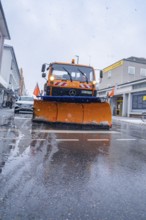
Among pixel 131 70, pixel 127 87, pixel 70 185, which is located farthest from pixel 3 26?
pixel 70 185

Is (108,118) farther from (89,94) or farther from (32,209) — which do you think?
(32,209)

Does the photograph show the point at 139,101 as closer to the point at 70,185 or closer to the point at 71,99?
the point at 71,99

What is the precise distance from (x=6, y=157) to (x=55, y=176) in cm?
129

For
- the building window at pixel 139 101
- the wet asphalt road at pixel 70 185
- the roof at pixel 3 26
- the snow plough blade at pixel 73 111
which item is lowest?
the wet asphalt road at pixel 70 185

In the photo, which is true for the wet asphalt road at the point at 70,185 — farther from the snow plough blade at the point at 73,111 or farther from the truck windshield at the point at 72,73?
the truck windshield at the point at 72,73

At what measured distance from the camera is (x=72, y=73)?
941cm

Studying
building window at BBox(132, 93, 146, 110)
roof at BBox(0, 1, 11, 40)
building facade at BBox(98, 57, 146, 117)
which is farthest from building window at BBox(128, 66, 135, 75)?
roof at BBox(0, 1, 11, 40)

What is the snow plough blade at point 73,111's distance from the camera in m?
9.30

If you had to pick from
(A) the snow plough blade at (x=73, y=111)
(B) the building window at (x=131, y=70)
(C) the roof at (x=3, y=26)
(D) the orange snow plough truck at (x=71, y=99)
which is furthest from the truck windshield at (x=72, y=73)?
(B) the building window at (x=131, y=70)

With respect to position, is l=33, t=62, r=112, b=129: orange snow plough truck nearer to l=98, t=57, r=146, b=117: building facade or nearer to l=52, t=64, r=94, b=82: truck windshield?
l=52, t=64, r=94, b=82: truck windshield

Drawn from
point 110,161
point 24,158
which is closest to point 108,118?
point 110,161

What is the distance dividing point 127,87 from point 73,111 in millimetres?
21091

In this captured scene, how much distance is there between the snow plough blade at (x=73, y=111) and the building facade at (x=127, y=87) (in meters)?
17.6

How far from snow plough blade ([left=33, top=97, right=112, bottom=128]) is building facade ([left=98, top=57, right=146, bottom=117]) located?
17.6 meters
